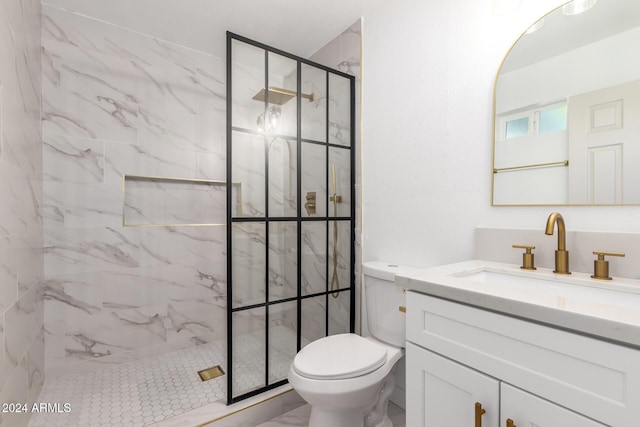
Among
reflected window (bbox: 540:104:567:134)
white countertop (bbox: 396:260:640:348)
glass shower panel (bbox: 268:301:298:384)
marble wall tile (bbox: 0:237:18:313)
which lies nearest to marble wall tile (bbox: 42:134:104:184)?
marble wall tile (bbox: 0:237:18:313)

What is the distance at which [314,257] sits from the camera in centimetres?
187

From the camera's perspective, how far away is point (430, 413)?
0.92 metres

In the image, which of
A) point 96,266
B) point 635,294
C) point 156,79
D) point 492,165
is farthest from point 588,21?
point 96,266

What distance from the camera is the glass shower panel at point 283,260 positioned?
169 centimetres

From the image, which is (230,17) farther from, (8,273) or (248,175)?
(8,273)

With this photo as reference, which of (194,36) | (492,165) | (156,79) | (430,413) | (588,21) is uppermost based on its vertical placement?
(194,36)

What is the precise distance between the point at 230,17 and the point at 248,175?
3.74 ft

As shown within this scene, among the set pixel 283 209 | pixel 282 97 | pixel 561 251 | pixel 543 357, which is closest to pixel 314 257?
pixel 283 209

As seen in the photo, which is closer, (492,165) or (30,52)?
(492,165)

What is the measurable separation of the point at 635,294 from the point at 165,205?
8.26ft

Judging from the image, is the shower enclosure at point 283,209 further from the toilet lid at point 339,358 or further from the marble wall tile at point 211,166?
the marble wall tile at point 211,166

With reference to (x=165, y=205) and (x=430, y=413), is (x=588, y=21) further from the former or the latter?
(x=165, y=205)

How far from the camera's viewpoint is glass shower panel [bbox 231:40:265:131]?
1.57 meters

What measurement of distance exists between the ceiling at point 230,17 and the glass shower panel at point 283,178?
88 cm
